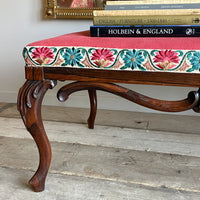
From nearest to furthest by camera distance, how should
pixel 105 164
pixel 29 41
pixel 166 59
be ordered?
1. pixel 166 59
2. pixel 105 164
3. pixel 29 41

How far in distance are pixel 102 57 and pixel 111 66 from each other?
0.10ft

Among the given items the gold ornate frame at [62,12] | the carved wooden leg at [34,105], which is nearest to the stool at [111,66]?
the carved wooden leg at [34,105]

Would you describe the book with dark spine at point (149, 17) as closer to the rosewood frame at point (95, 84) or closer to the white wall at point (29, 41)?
the rosewood frame at point (95, 84)

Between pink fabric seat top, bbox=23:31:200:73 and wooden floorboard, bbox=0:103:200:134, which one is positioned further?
wooden floorboard, bbox=0:103:200:134

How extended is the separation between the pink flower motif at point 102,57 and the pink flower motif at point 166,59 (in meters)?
0.10

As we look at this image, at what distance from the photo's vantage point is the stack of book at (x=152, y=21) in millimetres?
642

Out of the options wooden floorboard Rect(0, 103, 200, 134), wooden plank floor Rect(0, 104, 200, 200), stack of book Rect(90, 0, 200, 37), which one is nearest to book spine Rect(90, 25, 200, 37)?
stack of book Rect(90, 0, 200, 37)

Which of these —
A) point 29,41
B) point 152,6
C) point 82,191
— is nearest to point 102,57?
point 152,6

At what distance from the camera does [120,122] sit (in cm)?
126

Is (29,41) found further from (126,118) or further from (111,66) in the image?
(111,66)

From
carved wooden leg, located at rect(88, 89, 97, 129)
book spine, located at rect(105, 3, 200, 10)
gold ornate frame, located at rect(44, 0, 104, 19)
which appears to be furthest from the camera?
gold ornate frame, located at rect(44, 0, 104, 19)

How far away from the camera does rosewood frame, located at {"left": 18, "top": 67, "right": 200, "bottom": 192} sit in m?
0.59

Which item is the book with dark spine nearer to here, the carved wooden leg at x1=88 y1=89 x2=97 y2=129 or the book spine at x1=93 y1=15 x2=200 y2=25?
the book spine at x1=93 y1=15 x2=200 y2=25

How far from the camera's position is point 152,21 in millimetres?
657
